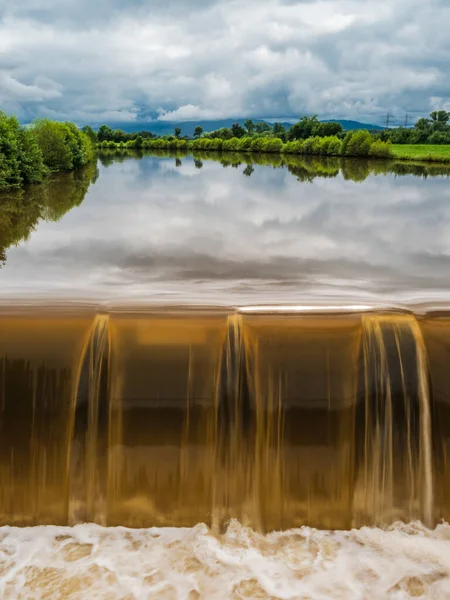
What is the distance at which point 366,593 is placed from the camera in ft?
17.8

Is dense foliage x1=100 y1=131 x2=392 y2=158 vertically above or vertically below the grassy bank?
above

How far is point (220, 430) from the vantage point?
6.27 meters

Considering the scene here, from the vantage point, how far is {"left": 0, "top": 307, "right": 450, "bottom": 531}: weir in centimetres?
620

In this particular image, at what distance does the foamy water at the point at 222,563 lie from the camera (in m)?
5.41

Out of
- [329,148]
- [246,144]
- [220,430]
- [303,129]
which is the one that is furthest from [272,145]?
[220,430]

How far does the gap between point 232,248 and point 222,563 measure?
831 cm

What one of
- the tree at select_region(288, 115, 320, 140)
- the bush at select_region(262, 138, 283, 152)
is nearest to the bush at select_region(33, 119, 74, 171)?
the bush at select_region(262, 138, 283, 152)

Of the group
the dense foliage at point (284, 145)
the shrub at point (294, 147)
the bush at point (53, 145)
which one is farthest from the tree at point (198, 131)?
the bush at point (53, 145)

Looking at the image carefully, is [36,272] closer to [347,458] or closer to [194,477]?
[194,477]

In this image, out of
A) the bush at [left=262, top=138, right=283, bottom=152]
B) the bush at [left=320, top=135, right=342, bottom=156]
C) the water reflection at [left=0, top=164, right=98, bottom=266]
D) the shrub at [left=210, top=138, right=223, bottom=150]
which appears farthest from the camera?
the shrub at [left=210, top=138, right=223, bottom=150]

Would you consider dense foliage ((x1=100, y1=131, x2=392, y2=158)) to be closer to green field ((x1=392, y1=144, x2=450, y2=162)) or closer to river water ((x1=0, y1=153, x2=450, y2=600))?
green field ((x1=392, y1=144, x2=450, y2=162))

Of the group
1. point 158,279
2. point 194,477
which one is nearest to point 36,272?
point 158,279

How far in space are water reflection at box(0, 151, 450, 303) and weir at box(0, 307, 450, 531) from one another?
1537 mm

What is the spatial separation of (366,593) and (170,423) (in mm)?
2599
